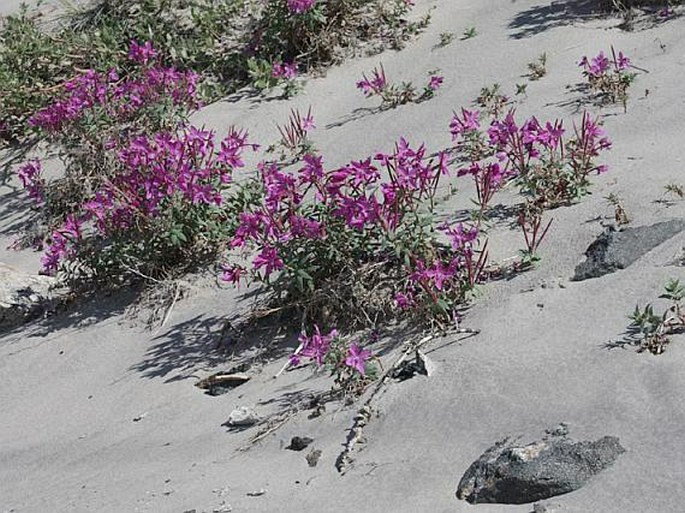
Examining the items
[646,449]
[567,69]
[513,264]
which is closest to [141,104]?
[567,69]

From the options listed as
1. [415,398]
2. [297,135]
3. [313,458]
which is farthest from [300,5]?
[313,458]

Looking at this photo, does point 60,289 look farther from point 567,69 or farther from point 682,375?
point 682,375

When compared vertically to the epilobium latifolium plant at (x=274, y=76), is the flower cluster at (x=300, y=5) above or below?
above

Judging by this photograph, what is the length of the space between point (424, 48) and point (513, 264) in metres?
3.39

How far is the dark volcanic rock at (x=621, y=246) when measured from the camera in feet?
14.5

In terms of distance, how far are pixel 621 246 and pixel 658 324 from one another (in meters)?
0.77

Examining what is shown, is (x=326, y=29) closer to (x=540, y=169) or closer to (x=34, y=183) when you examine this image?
(x=34, y=183)

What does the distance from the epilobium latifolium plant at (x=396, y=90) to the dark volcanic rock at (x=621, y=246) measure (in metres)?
2.68

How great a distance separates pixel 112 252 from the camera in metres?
5.84

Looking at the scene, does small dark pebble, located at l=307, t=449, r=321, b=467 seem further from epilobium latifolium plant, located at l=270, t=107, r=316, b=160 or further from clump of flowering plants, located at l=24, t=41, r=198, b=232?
clump of flowering plants, located at l=24, t=41, r=198, b=232

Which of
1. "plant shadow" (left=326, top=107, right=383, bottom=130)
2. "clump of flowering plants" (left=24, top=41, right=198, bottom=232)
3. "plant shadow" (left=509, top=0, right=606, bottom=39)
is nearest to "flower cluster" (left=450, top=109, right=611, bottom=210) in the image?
"plant shadow" (left=326, top=107, right=383, bottom=130)

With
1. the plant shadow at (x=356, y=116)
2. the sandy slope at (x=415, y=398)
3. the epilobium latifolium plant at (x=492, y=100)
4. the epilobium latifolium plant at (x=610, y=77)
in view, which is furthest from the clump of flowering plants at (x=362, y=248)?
the plant shadow at (x=356, y=116)

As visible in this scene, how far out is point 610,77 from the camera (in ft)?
21.1

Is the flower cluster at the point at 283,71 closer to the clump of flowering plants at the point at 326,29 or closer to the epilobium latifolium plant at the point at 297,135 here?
the clump of flowering plants at the point at 326,29
